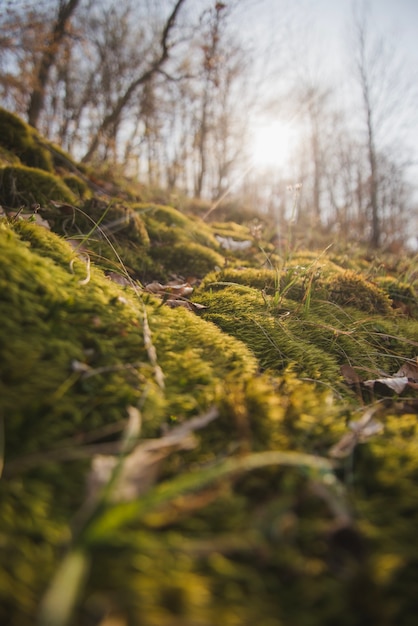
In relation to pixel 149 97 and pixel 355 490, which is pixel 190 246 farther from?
pixel 149 97

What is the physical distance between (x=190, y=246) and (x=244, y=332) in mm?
2040

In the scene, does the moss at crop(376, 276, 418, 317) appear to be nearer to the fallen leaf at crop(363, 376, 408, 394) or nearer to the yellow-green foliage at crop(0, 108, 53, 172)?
the fallen leaf at crop(363, 376, 408, 394)

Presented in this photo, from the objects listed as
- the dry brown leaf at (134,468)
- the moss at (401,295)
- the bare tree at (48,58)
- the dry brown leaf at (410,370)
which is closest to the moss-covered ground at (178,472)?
the dry brown leaf at (134,468)

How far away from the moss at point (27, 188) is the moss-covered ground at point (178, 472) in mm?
1424

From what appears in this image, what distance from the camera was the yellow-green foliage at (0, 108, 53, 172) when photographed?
158 inches

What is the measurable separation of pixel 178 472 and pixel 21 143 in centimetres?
470

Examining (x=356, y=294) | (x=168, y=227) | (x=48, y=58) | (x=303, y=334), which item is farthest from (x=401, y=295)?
(x=48, y=58)

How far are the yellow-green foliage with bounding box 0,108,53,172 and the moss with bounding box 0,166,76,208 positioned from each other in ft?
3.93

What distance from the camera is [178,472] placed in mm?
757

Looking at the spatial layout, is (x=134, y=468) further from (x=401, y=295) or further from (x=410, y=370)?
(x=401, y=295)

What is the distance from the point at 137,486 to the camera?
0.66 m

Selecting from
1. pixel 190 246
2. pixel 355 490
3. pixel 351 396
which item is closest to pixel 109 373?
pixel 355 490

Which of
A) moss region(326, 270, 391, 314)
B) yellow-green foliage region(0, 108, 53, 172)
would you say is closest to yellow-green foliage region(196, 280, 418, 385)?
moss region(326, 270, 391, 314)

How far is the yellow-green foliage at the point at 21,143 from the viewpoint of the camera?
4008 millimetres
